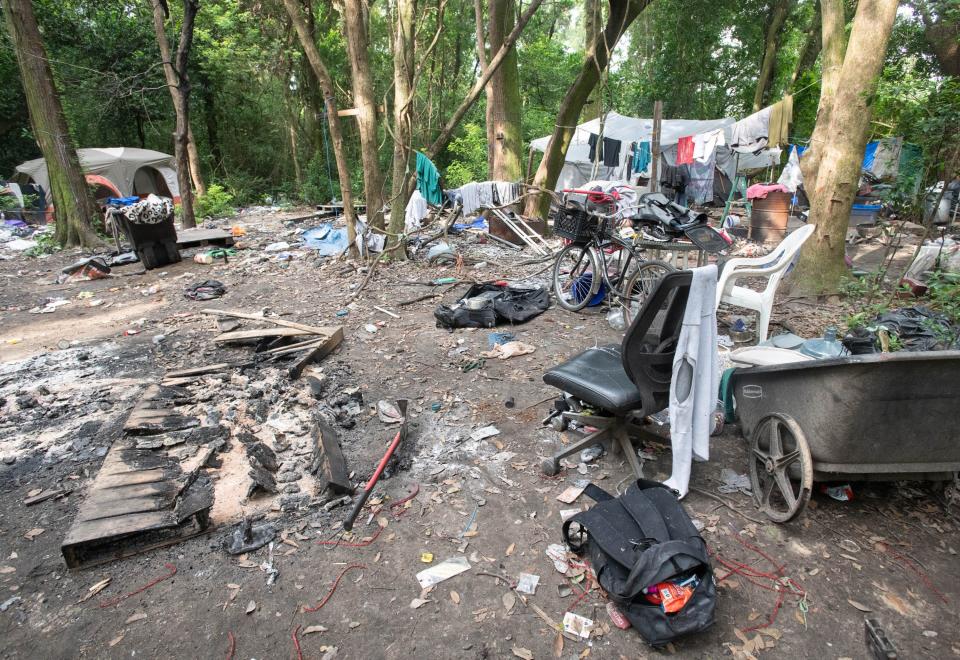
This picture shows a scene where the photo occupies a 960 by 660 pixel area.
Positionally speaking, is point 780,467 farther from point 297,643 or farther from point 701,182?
point 701,182

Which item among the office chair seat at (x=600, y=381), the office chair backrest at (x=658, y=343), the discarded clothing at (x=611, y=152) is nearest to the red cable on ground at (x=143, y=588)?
the office chair seat at (x=600, y=381)

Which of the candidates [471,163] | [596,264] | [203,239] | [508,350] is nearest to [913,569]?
[508,350]

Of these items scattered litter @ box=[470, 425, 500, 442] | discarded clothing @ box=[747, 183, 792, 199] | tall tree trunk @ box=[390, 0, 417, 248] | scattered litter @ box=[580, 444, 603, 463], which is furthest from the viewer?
discarded clothing @ box=[747, 183, 792, 199]

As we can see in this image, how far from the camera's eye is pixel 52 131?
34.7ft

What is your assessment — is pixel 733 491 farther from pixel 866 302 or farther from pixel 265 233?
pixel 265 233

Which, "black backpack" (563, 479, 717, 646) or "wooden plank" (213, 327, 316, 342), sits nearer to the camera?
"black backpack" (563, 479, 717, 646)

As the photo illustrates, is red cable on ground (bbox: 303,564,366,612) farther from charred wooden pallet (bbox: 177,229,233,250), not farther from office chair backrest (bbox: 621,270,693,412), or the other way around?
charred wooden pallet (bbox: 177,229,233,250)

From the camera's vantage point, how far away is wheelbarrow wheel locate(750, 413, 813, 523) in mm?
2463

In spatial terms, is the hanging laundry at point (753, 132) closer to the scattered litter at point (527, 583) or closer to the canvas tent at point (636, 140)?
the canvas tent at point (636, 140)

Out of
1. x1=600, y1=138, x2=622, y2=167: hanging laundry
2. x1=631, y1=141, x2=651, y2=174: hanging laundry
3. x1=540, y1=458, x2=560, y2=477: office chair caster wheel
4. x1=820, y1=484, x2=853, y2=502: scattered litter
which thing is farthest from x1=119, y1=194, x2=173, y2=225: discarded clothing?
x1=631, y1=141, x2=651, y2=174: hanging laundry

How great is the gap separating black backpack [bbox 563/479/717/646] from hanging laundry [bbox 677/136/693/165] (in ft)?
44.0

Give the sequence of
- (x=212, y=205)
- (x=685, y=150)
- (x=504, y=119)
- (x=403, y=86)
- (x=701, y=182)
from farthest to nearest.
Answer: (x=212, y=205) < (x=701, y=182) < (x=685, y=150) < (x=504, y=119) < (x=403, y=86)

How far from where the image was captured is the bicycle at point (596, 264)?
19.0 feet

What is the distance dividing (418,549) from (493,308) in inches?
144
